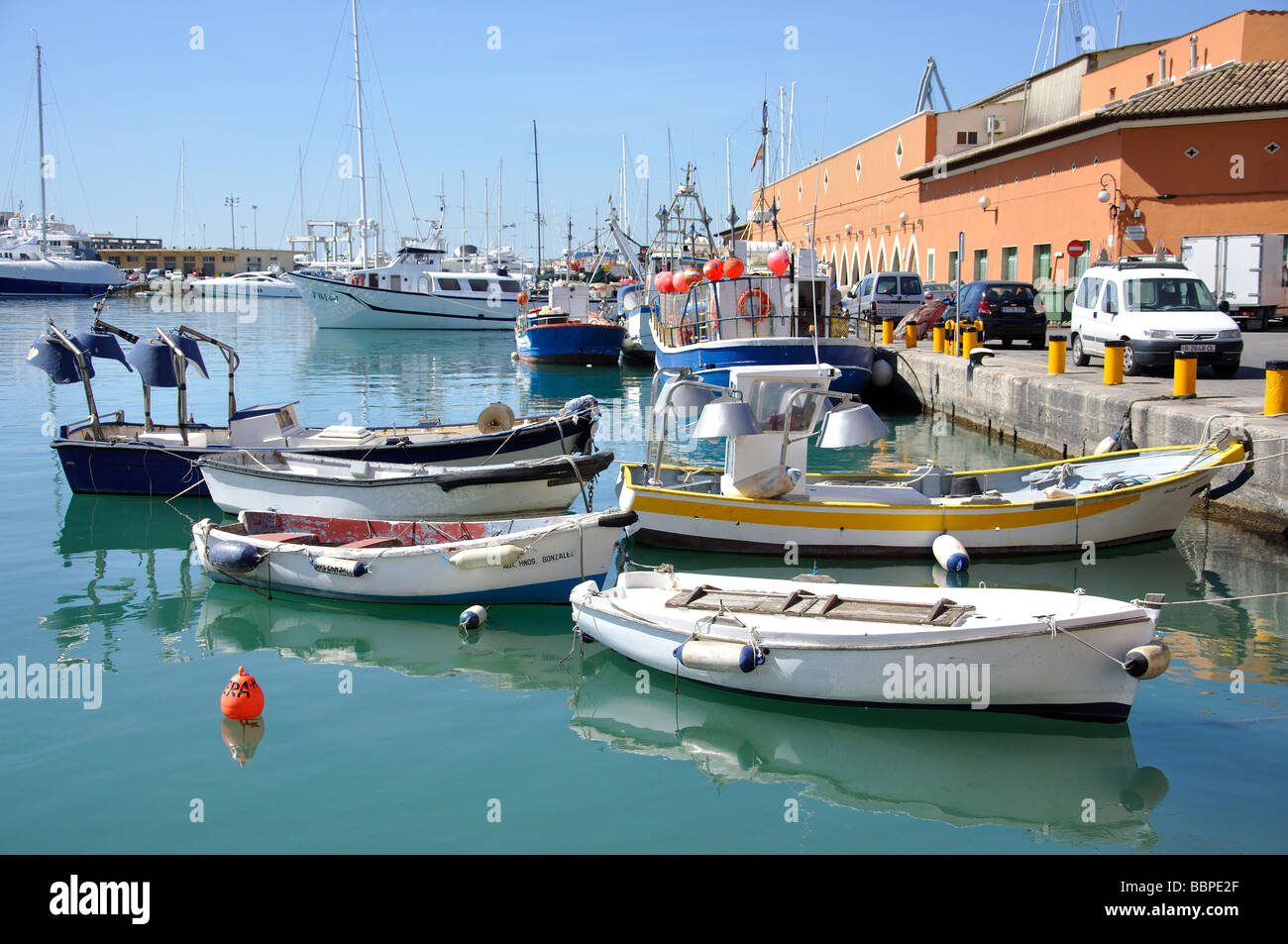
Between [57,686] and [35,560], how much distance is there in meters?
4.71

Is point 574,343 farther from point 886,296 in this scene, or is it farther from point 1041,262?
point 1041,262

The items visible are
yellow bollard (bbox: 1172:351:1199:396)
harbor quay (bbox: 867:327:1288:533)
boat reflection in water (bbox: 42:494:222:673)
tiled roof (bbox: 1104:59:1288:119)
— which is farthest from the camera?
tiled roof (bbox: 1104:59:1288:119)

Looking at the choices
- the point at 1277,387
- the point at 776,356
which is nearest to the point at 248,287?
the point at 776,356

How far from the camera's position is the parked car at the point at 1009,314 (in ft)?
77.4

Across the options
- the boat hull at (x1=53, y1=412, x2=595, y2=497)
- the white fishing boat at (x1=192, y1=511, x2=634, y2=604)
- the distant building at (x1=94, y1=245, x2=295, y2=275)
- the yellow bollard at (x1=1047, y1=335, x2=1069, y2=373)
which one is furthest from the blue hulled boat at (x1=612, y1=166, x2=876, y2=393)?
the distant building at (x1=94, y1=245, x2=295, y2=275)

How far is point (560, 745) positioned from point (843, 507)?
4.84 m

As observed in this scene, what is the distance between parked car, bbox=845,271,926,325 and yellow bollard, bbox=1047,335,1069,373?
12.0 m

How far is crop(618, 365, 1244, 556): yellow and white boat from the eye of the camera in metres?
11.3

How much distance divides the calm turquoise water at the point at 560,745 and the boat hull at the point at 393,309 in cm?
4474

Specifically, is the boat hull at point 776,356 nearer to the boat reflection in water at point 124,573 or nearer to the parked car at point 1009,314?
the parked car at point 1009,314

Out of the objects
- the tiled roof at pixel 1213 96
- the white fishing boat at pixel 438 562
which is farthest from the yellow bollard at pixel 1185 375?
the tiled roof at pixel 1213 96

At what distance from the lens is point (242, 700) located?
25.3 ft

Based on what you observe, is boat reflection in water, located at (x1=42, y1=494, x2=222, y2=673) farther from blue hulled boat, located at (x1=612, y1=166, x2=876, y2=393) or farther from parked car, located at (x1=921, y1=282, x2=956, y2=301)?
parked car, located at (x1=921, y1=282, x2=956, y2=301)

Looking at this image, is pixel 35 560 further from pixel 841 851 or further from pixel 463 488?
pixel 841 851
